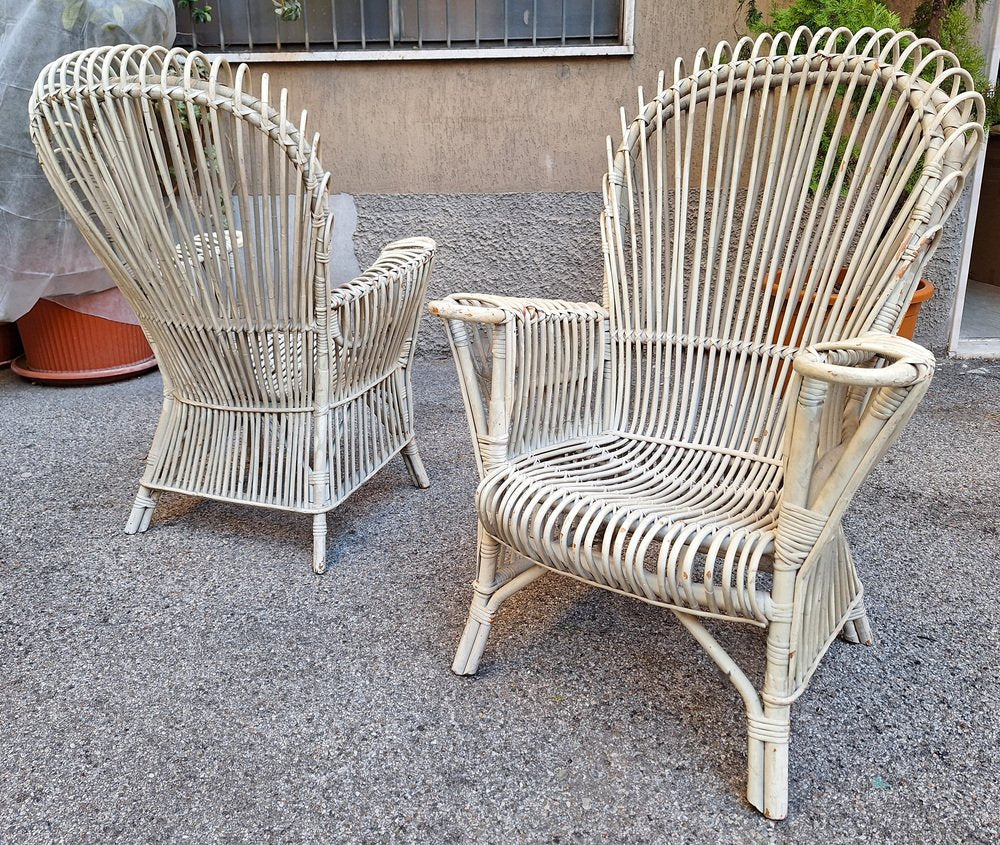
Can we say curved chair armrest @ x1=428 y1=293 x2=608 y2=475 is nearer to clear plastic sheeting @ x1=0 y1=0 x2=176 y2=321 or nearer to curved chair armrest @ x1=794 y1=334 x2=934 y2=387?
curved chair armrest @ x1=794 y1=334 x2=934 y2=387

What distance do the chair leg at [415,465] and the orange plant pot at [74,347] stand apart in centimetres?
153

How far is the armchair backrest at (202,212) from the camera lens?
166 cm

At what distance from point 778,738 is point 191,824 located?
92 centimetres

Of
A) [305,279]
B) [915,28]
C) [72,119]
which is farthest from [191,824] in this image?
[915,28]

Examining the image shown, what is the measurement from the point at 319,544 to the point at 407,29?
2.46 metres

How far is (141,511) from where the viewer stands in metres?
2.13

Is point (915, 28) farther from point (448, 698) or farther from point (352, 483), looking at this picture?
point (448, 698)

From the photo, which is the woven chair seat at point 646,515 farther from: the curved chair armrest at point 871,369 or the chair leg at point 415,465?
the chair leg at point 415,465

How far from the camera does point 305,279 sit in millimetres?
1805

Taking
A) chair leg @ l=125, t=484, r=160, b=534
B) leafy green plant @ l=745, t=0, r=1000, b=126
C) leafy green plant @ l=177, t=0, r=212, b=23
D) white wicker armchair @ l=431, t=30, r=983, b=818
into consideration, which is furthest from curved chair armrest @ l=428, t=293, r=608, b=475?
leafy green plant @ l=177, t=0, r=212, b=23

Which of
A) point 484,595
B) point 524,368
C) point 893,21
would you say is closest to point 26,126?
point 524,368

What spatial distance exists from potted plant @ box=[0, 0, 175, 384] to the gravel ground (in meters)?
1.07

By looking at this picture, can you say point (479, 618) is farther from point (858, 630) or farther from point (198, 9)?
point (198, 9)

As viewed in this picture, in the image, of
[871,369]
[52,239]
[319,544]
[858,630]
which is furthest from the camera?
[52,239]
